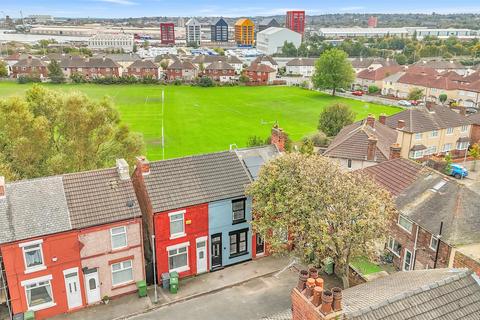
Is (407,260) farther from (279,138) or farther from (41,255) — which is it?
(41,255)

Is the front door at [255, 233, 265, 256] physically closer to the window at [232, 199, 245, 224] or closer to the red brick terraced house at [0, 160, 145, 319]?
the window at [232, 199, 245, 224]

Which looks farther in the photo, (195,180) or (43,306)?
(195,180)

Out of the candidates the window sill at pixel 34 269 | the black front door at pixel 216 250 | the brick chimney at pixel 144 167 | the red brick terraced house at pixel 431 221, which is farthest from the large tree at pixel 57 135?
the red brick terraced house at pixel 431 221

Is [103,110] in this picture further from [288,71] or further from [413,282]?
[288,71]

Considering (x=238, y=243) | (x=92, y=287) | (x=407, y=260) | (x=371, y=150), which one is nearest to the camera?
(x=92, y=287)

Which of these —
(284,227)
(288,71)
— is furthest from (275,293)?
(288,71)

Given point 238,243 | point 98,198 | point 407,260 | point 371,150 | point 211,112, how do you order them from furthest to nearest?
point 211,112 → point 371,150 → point 238,243 → point 407,260 → point 98,198

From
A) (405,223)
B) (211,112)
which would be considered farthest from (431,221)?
(211,112)
